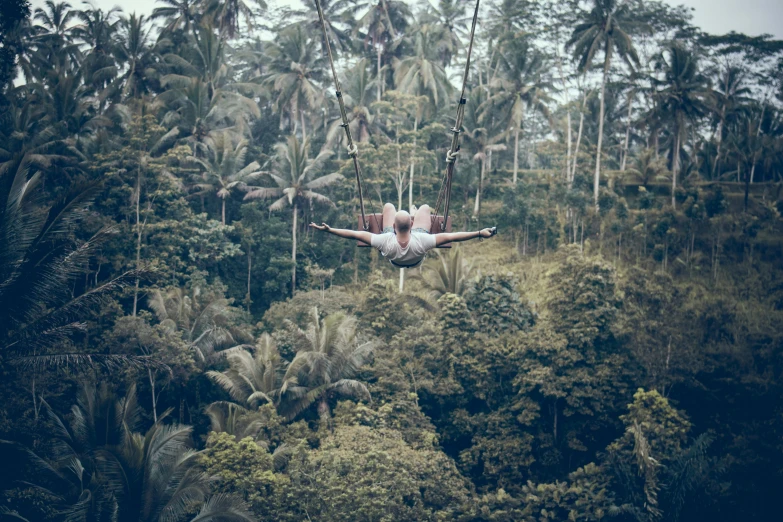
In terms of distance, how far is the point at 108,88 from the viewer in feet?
95.9

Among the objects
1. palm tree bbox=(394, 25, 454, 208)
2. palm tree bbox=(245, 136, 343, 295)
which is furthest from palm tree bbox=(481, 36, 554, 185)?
palm tree bbox=(245, 136, 343, 295)

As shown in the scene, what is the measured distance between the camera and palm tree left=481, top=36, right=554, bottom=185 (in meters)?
30.2

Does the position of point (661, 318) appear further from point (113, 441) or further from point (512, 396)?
point (113, 441)

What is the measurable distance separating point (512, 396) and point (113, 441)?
11.0m

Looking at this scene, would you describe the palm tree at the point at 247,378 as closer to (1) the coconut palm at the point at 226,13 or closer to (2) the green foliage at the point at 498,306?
(2) the green foliage at the point at 498,306

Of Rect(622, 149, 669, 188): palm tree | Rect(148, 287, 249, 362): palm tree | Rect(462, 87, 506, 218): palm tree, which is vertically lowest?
Rect(148, 287, 249, 362): palm tree

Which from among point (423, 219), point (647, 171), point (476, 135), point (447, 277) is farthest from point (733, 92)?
point (423, 219)

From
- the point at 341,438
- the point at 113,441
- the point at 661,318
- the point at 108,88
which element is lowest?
the point at 341,438

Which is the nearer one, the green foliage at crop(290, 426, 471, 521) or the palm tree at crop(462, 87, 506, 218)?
the green foliage at crop(290, 426, 471, 521)

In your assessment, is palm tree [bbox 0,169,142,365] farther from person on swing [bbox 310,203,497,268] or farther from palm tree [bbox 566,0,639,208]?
palm tree [bbox 566,0,639,208]

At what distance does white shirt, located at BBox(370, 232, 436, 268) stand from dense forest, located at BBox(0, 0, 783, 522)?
17.3 feet

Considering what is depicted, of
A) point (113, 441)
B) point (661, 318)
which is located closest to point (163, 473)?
point (113, 441)

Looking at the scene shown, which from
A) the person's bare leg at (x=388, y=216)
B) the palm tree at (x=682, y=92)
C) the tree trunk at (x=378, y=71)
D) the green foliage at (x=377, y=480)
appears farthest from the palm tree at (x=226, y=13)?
the person's bare leg at (x=388, y=216)

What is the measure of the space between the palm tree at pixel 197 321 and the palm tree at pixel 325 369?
2871 mm
